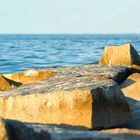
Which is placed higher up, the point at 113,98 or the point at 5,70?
the point at 113,98

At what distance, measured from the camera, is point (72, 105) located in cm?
555

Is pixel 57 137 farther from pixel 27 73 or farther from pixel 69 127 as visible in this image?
pixel 27 73

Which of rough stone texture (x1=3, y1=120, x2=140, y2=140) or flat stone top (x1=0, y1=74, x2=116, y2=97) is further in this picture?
flat stone top (x1=0, y1=74, x2=116, y2=97)

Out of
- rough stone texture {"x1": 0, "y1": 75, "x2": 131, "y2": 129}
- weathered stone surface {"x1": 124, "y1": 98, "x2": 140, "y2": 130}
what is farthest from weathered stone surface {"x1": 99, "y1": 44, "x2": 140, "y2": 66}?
rough stone texture {"x1": 0, "y1": 75, "x2": 131, "y2": 129}

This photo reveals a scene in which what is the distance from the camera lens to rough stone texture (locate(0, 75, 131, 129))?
18.1 feet

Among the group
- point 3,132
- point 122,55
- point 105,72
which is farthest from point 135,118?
point 122,55

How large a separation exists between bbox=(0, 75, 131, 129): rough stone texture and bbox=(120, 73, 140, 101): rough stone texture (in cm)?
Result: 191

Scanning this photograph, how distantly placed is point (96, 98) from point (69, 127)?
18.1 inches

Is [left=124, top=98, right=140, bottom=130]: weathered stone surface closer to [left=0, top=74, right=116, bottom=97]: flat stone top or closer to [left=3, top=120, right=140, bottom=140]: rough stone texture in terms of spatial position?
[left=0, top=74, right=116, bottom=97]: flat stone top

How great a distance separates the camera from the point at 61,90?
5773 mm

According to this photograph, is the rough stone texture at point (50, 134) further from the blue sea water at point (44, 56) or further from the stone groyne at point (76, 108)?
the blue sea water at point (44, 56)

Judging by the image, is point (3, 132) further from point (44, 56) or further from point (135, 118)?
point (44, 56)

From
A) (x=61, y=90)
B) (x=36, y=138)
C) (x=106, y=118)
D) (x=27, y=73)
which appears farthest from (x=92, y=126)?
(x=27, y=73)

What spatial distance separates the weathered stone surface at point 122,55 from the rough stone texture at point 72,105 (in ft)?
14.3
